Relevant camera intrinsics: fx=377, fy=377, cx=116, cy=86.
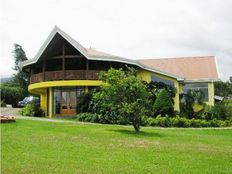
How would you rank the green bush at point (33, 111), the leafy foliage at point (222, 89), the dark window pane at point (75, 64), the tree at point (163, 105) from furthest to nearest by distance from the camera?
1. the leafy foliage at point (222, 89)
2. the dark window pane at point (75, 64)
3. the green bush at point (33, 111)
4. the tree at point (163, 105)

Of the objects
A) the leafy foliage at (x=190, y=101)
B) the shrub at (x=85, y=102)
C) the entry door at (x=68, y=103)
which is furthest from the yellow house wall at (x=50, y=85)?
the leafy foliage at (x=190, y=101)

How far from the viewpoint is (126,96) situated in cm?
1950

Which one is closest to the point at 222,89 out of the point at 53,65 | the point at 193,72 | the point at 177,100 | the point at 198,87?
the point at 193,72

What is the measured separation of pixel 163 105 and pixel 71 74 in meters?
7.56

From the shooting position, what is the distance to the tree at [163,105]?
28.1 m

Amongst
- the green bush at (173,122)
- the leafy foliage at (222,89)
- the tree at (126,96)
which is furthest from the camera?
the leafy foliage at (222,89)

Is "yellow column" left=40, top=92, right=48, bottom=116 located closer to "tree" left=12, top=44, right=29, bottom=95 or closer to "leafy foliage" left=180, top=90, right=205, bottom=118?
"leafy foliage" left=180, top=90, right=205, bottom=118

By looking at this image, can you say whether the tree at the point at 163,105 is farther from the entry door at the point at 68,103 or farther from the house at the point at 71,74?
the entry door at the point at 68,103

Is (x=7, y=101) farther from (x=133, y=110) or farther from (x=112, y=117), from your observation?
(x=133, y=110)

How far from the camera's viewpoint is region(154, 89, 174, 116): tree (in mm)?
28094

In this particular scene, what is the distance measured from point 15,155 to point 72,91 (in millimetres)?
21170

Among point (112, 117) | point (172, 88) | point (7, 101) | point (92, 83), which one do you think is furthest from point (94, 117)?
point (7, 101)

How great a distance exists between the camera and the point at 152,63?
40.0 meters

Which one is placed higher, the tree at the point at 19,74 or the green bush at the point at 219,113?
the tree at the point at 19,74
